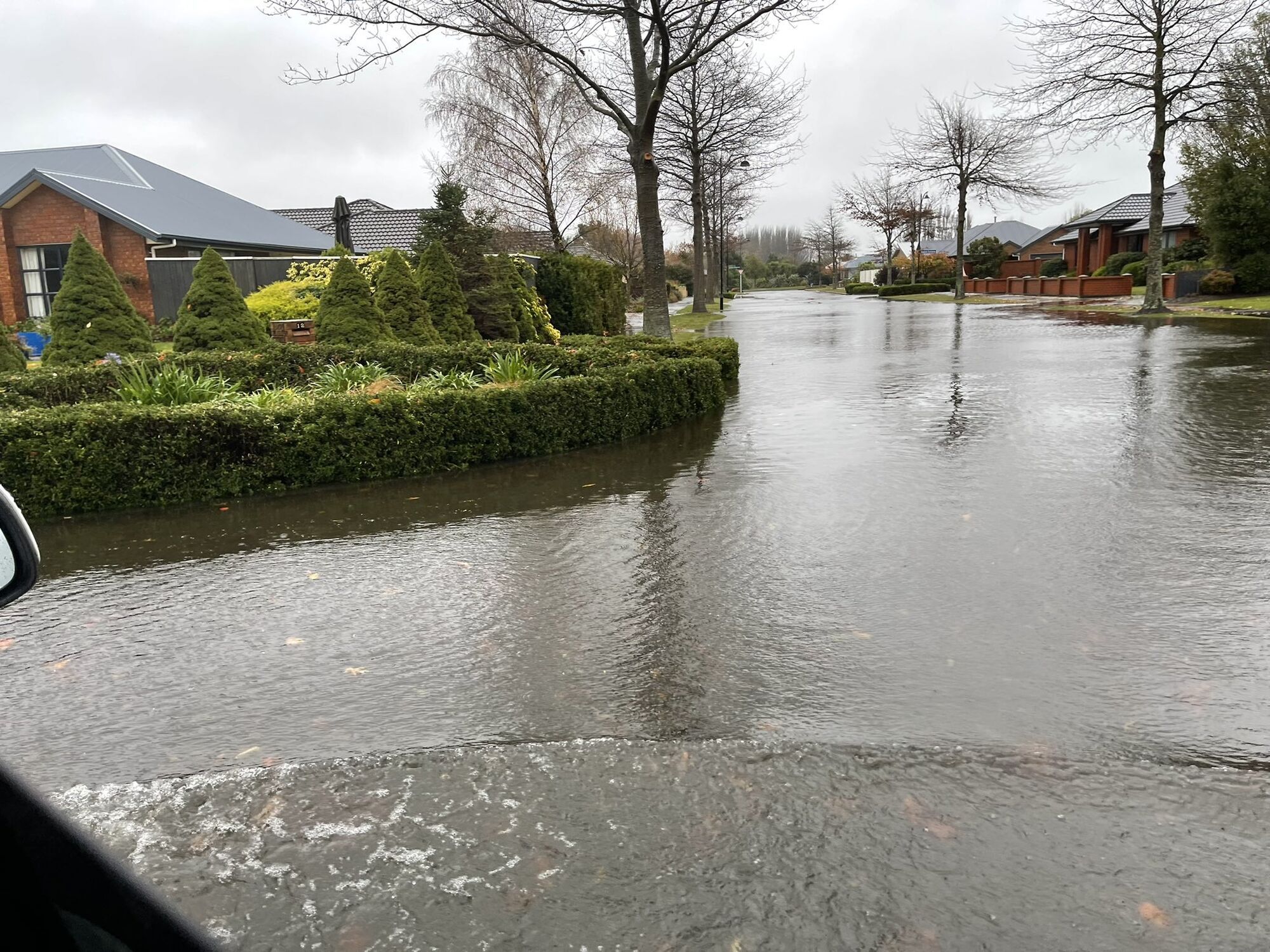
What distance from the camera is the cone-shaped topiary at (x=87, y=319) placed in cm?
1352

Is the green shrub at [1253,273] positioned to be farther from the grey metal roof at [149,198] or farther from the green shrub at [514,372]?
the grey metal roof at [149,198]

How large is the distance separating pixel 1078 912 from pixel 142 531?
660 cm

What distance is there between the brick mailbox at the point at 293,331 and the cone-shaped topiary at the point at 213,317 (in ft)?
9.17

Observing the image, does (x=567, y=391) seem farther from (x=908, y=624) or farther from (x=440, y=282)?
(x=440, y=282)

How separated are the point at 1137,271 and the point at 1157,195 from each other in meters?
19.1

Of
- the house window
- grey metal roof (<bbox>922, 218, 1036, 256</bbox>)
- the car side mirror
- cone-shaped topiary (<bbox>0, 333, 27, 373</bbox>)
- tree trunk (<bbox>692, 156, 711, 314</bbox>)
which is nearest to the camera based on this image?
the car side mirror

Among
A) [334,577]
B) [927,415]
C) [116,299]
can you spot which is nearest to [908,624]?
[334,577]

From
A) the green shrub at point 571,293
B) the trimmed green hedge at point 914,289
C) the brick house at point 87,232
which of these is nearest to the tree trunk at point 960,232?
the trimmed green hedge at point 914,289

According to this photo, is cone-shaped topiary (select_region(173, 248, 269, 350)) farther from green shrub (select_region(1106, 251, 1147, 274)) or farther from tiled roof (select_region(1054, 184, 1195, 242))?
tiled roof (select_region(1054, 184, 1195, 242))

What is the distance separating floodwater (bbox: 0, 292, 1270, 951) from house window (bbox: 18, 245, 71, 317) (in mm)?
22954

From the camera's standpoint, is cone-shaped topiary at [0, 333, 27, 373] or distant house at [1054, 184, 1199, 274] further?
distant house at [1054, 184, 1199, 274]

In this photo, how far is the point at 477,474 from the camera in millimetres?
8688

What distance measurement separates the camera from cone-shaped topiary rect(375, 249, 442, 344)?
51.2ft

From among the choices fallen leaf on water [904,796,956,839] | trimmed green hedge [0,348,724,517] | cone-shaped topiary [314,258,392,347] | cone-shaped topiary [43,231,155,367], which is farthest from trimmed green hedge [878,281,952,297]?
fallen leaf on water [904,796,956,839]
